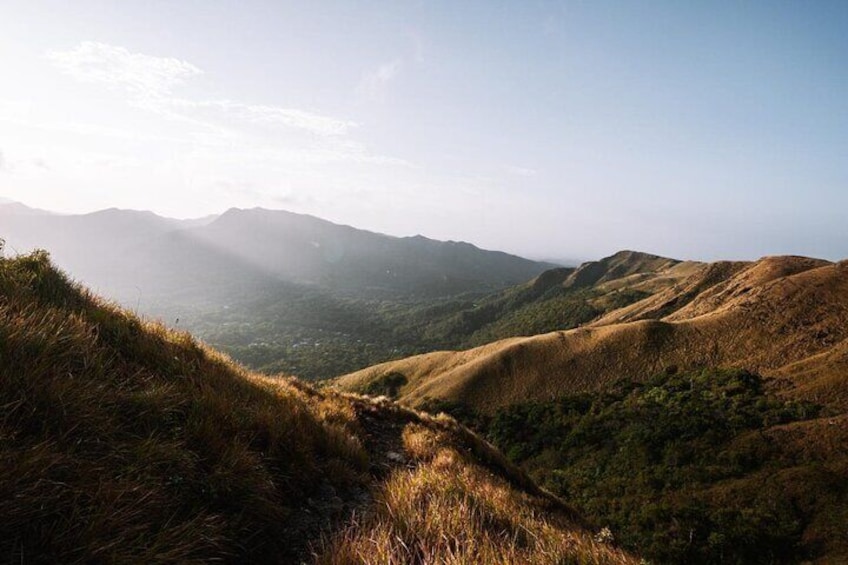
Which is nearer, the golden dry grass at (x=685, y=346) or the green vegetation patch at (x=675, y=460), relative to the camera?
the green vegetation patch at (x=675, y=460)

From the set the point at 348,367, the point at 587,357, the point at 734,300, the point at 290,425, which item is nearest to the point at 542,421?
the point at 587,357

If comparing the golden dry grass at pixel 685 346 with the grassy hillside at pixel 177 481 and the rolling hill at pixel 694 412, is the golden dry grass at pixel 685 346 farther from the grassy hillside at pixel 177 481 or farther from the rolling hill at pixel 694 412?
the grassy hillside at pixel 177 481

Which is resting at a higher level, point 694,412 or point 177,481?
point 177,481

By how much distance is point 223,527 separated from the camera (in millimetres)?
3451

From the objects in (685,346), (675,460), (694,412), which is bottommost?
(675,460)


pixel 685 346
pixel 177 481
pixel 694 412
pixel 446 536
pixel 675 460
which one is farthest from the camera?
pixel 685 346

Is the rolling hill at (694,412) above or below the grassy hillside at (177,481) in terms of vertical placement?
below

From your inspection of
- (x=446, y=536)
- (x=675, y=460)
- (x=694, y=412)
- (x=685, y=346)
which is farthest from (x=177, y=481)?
(x=685, y=346)

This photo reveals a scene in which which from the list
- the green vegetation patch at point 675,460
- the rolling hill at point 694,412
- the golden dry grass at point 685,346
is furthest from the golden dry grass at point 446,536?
the golden dry grass at point 685,346

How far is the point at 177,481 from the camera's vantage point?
352 centimetres

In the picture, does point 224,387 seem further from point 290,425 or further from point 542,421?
point 542,421

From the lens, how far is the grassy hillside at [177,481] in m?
2.62

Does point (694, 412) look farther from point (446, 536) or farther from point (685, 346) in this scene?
point (446, 536)

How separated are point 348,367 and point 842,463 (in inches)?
6748
